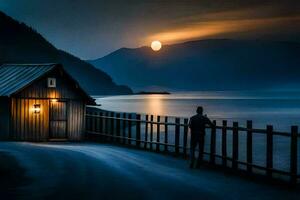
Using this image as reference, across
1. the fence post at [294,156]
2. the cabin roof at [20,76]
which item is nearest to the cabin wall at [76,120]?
the cabin roof at [20,76]

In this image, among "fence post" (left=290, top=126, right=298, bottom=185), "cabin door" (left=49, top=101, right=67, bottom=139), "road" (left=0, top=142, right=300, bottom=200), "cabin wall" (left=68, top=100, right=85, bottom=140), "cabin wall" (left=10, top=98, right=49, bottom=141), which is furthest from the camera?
"cabin wall" (left=68, top=100, right=85, bottom=140)

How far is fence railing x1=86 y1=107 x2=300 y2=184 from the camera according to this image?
15.5 meters

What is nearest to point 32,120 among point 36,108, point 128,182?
point 36,108

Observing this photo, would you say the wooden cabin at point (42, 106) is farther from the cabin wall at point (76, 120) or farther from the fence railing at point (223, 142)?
the fence railing at point (223, 142)

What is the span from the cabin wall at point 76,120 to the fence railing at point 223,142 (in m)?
0.43

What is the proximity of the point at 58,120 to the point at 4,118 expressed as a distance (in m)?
3.10

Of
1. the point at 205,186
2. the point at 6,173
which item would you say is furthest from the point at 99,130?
the point at 205,186

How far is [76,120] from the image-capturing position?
112 ft

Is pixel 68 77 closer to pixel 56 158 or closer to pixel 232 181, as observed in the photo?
pixel 56 158

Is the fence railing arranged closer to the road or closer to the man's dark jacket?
the man's dark jacket

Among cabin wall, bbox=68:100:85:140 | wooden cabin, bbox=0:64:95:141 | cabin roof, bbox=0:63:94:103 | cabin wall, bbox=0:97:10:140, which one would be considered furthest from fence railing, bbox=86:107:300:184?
cabin wall, bbox=0:97:10:140

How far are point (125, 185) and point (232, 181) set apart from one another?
3045 mm

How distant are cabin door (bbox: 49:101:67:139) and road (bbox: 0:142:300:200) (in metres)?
14.1

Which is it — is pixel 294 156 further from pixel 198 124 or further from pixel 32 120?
pixel 32 120
